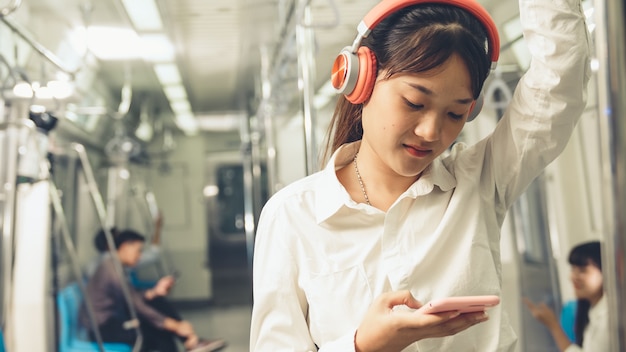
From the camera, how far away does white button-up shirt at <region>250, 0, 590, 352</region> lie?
1.00 metres

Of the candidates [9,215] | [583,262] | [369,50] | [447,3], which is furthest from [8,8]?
[583,262]

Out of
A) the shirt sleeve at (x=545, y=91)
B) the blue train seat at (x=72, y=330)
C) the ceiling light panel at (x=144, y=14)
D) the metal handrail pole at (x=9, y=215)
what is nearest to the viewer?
the shirt sleeve at (x=545, y=91)

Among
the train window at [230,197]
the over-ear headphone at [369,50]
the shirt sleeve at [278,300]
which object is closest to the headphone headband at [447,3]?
the over-ear headphone at [369,50]

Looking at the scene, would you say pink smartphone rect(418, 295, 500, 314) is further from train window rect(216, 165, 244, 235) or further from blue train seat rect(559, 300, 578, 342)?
train window rect(216, 165, 244, 235)

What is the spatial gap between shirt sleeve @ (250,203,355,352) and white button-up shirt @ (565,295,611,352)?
169cm

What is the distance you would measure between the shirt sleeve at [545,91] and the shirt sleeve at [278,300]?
411mm

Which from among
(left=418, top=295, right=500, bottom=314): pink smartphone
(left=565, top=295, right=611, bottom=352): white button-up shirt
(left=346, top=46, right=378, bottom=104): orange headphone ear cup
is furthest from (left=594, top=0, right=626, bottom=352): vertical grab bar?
(left=565, top=295, right=611, bottom=352): white button-up shirt

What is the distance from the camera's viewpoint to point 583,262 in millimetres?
2572

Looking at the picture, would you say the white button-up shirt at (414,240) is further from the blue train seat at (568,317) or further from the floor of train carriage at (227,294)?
the floor of train carriage at (227,294)

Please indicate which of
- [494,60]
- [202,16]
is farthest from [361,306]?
[202,16]

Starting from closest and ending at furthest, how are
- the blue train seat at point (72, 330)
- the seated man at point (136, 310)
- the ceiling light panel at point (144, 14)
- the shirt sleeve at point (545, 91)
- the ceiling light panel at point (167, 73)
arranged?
the shirt sleeve at point (545, 91), the blue train seat at point (72, 330), the ceiling light panel at point (144, 14), the seated man at point (136, 310), the ceiling light panel at point (167, 73)

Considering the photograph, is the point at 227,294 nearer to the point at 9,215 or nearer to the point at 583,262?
the point at 9,215

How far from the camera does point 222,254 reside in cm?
874

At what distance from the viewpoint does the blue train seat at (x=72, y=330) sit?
416 cm
